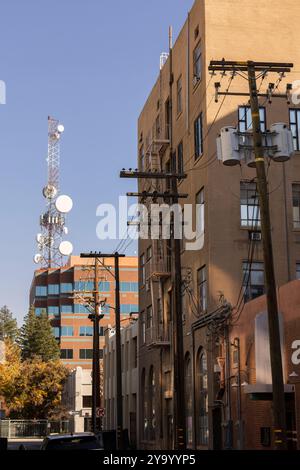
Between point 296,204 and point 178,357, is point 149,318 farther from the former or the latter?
point 178,357

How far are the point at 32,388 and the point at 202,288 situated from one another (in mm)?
62573

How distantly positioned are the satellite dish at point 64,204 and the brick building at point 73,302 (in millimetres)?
35661

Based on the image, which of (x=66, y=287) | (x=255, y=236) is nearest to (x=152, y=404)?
(x=255, y=236)

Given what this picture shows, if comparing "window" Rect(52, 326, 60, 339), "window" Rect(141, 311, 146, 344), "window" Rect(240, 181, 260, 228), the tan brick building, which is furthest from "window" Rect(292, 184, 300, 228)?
"window" Rect(52, 326, 60, 339)

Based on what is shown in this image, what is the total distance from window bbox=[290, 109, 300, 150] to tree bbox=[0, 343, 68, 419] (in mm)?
64717

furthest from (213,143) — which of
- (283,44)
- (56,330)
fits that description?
(56,330)

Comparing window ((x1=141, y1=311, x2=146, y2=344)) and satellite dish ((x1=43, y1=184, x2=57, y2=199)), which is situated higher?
satellite dish ((x1=43, y1=184, x2=57, y2=199))

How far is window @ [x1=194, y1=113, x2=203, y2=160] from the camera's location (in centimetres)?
4181

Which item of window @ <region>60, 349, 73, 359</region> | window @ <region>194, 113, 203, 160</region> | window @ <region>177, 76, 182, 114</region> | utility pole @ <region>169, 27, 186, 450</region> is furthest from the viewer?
window @ <region>60, 349, 73, 359</region>

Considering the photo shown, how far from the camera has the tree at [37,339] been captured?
130625 millimetres

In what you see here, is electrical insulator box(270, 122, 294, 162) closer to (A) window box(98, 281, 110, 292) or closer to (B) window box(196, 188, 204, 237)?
(B) window box(196, 188, 204, 237)

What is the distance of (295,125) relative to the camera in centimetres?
4084

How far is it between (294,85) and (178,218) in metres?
11.5

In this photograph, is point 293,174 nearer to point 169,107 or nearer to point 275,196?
point 275,196
